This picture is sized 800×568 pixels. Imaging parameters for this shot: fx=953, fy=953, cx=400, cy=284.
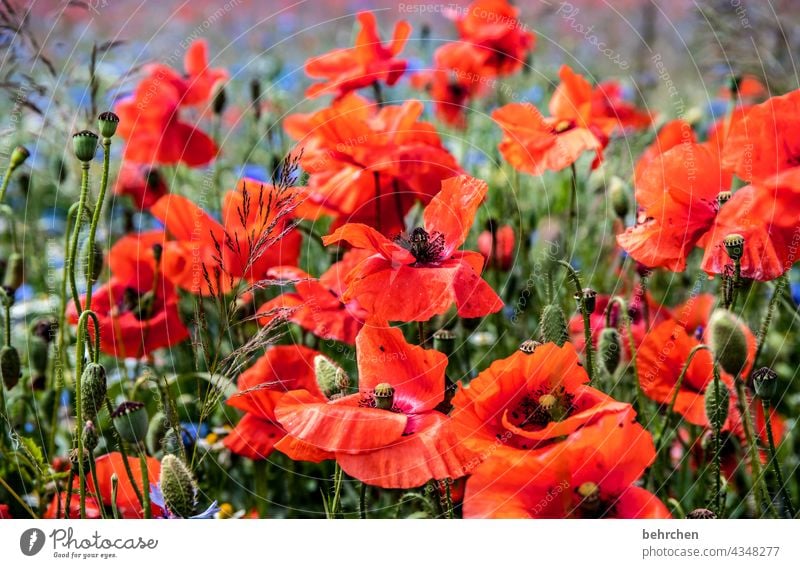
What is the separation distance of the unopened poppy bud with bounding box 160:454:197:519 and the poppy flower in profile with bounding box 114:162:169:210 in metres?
0.47

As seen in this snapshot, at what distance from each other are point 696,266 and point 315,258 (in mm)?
396

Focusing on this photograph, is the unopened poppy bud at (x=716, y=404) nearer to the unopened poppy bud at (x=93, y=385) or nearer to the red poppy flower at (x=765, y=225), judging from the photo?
the red poppy flower at (x=765, y=225)

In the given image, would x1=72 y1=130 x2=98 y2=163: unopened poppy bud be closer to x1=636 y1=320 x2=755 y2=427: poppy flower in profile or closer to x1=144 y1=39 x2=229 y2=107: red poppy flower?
x1=144 y1=39 x2=229 y2=107: red poppy flower

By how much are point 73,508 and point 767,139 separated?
21.6 inches

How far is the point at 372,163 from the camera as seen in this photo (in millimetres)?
693

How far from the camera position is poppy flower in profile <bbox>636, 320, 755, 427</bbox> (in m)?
0.71

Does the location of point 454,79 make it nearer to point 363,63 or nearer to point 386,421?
point 363,63

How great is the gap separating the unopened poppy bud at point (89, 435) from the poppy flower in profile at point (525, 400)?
229 mm

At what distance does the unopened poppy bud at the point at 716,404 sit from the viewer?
0.63 m

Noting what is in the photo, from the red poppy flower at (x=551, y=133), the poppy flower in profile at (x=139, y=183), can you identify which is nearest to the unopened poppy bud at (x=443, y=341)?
the red poppy flower at (x=551, y=133)

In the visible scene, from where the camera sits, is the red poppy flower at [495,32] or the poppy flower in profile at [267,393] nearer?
the poppy flower in profile at [267,393]

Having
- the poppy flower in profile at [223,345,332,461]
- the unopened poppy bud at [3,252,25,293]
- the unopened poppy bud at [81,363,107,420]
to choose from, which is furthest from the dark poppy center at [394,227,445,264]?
the unopened poppy bud at [3,252,25,293]

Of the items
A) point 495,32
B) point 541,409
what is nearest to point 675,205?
point 541,409

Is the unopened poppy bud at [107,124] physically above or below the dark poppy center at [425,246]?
above
